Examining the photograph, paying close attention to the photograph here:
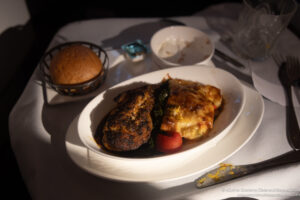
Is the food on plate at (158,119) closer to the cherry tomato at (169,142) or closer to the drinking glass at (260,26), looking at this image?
the cherry tomato at (169,142)

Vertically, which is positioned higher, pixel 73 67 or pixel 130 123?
pixel 73 67

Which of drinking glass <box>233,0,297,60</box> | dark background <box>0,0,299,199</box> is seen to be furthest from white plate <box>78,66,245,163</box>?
dark background <box>0,0,299,199</box>

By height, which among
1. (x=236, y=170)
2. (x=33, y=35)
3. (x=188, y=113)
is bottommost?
(x=236, y=170)

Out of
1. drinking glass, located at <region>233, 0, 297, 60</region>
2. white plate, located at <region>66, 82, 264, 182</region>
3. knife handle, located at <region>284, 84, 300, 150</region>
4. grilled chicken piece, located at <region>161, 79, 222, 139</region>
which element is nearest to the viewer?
white plate, located at <region>66, 82, 264, 182</region>

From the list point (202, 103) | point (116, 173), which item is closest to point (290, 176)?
point (202, 103)

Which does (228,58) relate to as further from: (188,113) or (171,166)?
(171,166)

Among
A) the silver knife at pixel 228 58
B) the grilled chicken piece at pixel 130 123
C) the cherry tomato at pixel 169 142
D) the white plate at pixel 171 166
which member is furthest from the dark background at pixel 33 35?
the silver knife at pixel 228 58

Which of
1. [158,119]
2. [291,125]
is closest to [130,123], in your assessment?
[158,119]

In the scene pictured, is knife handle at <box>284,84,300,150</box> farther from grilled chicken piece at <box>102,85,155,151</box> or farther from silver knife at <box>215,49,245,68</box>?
grilled chicken piece at <box>102,85,155,151</box>
